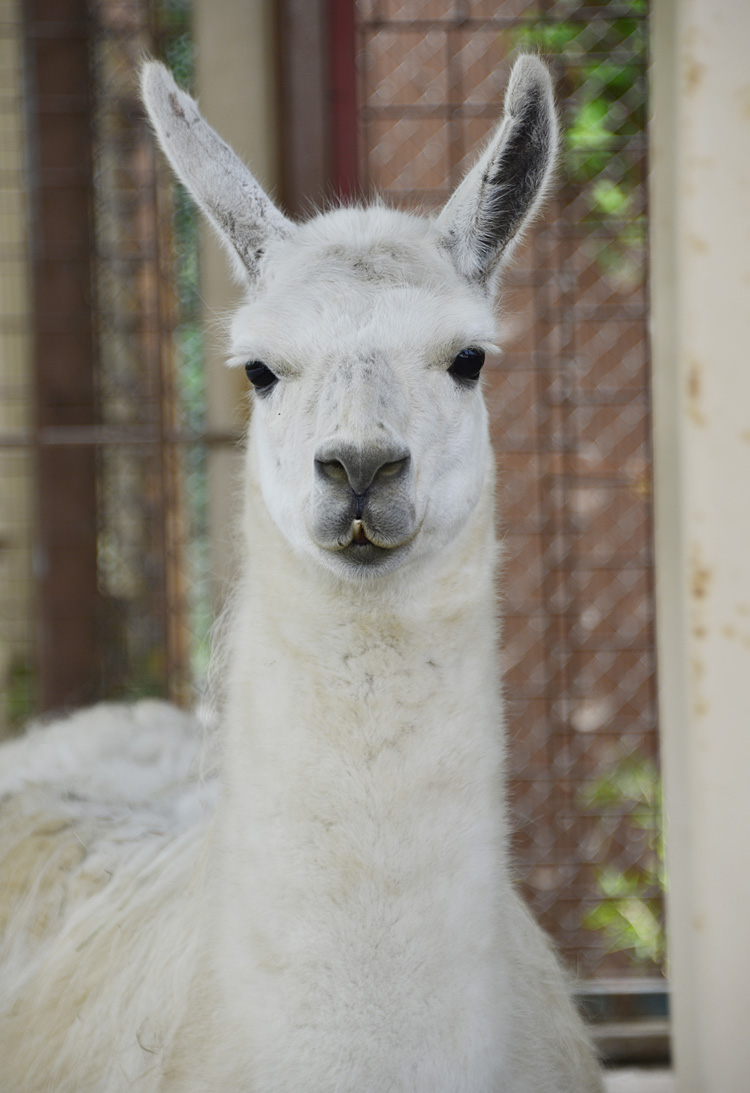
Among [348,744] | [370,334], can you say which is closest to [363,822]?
[348,744]

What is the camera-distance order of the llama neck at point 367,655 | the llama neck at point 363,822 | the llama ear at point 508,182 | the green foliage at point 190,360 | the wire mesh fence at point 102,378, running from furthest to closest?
the green foliage at point 190,360 → the wire mesh fence at point 102,378 → the llama ear at point 508,182 → the llama neck at point 367,655 → the llama neck at point 363,822

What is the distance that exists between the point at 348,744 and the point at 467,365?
0.56 meters

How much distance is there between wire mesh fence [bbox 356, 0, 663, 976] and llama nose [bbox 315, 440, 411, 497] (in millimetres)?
1699

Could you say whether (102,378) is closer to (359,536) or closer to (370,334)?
(370,334)

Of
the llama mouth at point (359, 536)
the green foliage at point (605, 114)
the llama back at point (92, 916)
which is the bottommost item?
Result: the llama back at point (92, 916)

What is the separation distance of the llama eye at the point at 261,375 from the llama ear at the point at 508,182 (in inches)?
13.2

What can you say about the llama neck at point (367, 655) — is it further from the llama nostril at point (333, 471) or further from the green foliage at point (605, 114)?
the green foliage at point (605, 114)

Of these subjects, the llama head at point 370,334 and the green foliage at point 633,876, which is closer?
the llama head at point 370,334

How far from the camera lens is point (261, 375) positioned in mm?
1486

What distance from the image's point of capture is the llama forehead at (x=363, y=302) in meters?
1.38

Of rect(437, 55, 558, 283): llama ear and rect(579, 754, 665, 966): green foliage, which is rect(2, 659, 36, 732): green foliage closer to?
rect(579, 754, 665, 966): green foliage

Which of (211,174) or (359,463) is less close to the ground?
(211,174)

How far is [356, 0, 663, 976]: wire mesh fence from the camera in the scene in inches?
121

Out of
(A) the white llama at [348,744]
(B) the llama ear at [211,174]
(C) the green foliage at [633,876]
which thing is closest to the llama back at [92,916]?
(A) the white llama at [348,744]
